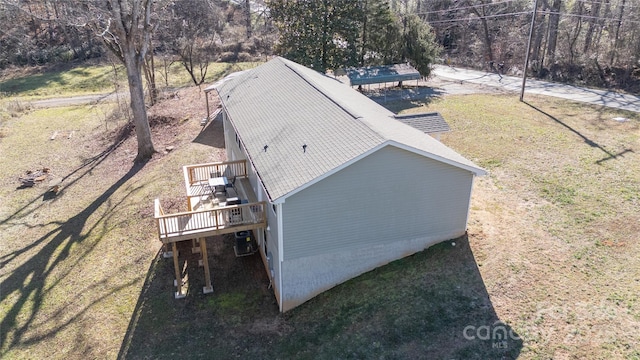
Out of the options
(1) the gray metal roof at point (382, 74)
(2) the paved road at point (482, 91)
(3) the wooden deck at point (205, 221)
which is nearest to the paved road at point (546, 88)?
(2) the paved road at point (482, 91)

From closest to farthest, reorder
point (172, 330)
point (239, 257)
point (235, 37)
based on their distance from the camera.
→ point (172, 330) → point (239, 257) → point (235, 37)

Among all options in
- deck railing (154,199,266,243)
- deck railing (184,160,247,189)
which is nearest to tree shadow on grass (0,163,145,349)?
deck railing (184,160,247,189)

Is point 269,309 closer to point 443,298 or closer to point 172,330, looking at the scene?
point 172,330

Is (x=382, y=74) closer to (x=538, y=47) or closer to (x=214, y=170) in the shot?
(x=538, y=47)

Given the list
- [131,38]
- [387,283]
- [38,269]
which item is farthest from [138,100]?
[387,283]

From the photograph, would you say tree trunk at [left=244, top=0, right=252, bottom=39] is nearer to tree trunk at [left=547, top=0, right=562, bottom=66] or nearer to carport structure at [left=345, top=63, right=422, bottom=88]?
carport structure at [left=345, top=63, right=422, bottom=88]

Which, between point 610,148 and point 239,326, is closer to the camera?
point 239,326

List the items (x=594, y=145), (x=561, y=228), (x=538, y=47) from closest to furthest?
(x=561, y=228)
(x=594, y=145)
(x=538, y=47)

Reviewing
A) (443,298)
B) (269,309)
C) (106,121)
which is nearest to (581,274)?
(443,298)
